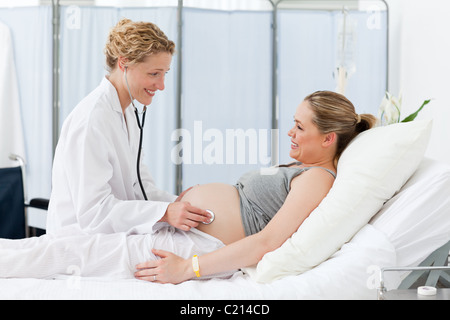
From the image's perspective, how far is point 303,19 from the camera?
3.43 meters

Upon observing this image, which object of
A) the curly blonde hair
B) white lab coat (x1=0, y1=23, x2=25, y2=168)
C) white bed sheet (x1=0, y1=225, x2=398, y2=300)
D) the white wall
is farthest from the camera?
white lab coat (x1=0, y1=23, x2=25, y2=168)

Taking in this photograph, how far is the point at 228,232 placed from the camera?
1.45m

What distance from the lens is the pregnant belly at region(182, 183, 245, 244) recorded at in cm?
145

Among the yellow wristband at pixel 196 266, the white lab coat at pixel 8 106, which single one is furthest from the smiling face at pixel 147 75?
the white lab coat at pixel 8 106

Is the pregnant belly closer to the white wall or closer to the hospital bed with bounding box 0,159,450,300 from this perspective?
the hospital bed with bounding box 0,159,450,300

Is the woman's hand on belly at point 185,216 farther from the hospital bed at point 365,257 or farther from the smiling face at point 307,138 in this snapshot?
the smiling face at point 307,138

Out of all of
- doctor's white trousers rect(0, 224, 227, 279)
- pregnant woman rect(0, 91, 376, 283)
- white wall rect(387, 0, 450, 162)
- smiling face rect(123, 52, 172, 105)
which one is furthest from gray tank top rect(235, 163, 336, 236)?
white wall rect(387, 0, 450, 162)

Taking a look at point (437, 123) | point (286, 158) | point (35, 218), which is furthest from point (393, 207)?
point (35, 218)

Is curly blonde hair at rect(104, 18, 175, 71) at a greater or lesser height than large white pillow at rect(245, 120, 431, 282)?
greater

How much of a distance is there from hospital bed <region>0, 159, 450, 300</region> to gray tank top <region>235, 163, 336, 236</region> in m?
0.21

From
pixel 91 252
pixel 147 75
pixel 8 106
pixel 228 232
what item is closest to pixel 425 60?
pixel 147 75

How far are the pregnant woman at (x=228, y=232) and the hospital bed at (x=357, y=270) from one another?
77 mm

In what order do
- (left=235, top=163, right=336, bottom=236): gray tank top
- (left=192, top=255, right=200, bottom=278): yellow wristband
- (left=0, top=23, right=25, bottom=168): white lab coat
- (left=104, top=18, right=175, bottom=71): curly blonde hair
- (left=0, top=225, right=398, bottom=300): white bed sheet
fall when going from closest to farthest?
(left=0, top=225, right=398, bottom=300): white bed sheet, (left=192, top=255, right=200, bottom=278): yellow wristband, (left=235, top=163, right=336, bottom=236): gray tank top, (left=104, top=18, right=175, bottom=71): curly blonde hair, (left=0, top=23, right=25, bottom=168): white lab coat

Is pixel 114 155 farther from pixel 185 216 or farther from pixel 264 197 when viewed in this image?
pixel 264 197
